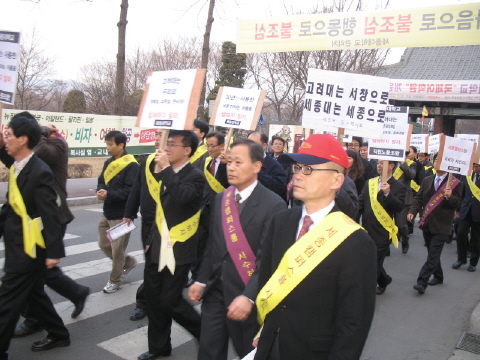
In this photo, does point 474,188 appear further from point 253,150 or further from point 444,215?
point 253,150

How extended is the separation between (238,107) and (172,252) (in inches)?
105

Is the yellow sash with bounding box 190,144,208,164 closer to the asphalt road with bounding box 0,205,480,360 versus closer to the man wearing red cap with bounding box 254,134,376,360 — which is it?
the asphalt road with bounding box 0,205,480,360

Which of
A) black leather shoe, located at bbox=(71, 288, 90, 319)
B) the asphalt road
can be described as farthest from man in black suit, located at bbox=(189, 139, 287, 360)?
black leather shoe, located at bbox=(71, 288, 90, 319)

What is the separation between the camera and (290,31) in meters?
9.62

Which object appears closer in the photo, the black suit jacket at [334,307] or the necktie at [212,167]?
the black suit jacket at [334,307]

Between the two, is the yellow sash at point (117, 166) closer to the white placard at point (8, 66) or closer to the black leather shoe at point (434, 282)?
the white placard at point (8, 66)

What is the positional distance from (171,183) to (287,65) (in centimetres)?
2217

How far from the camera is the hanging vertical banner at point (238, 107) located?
5762mm

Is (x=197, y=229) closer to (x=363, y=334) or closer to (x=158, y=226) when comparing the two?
(x=158, y=226)

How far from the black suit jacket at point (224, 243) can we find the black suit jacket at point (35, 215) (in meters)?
1.22

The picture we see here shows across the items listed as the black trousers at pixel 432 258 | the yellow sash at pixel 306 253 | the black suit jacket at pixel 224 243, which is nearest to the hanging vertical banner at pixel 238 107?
the black suit jacket at pixel 224 243

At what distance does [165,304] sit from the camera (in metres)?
3.73

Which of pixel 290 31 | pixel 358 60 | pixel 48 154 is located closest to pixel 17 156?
pixel 48 154

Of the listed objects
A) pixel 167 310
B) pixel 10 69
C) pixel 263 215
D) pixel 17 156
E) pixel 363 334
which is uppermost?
pixel 10 69
